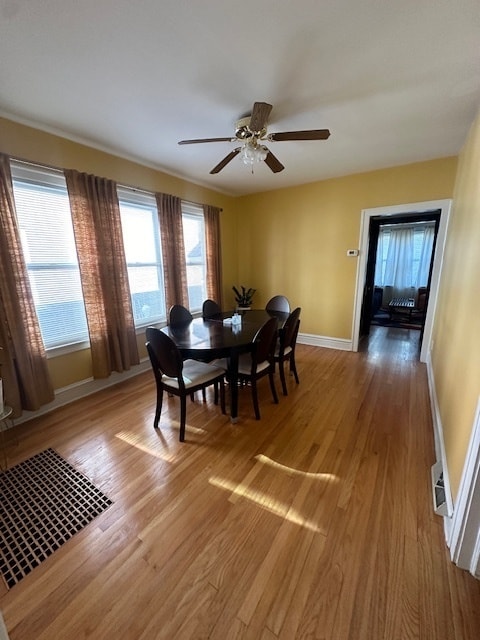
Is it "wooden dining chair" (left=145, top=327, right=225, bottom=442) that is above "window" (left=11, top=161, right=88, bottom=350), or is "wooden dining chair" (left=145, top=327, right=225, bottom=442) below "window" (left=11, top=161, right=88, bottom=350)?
below

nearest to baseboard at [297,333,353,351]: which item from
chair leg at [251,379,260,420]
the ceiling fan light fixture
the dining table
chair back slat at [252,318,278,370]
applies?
the dining table

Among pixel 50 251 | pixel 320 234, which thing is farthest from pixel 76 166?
pixel 320 234

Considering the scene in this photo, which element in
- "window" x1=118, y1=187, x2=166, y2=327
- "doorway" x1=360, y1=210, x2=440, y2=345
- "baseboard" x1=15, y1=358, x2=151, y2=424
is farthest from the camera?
"doorway" x1=360, y1=210, x2=440, y2=345

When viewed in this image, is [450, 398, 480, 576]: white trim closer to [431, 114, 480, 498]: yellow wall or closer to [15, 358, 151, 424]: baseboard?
[431, 114, 480, 498]: yellow wall

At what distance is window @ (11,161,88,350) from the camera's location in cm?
223

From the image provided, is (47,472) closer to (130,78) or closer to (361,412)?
(361,412)

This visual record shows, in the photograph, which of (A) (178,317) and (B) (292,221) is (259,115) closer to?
(A) (178,317)

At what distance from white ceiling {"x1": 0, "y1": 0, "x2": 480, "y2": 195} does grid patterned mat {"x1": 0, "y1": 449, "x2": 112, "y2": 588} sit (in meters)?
2.60

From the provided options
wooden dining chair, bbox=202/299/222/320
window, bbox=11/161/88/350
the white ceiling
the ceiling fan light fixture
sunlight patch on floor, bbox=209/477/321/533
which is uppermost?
the white ceiling

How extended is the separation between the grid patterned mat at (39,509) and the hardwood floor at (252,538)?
73mm

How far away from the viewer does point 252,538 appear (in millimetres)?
1298

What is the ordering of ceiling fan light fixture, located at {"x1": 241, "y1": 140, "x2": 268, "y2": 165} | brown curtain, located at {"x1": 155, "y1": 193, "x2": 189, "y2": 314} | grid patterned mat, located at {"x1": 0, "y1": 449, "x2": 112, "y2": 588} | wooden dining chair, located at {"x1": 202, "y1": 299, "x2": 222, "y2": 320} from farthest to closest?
brown curtain, located at {"x1": 155, "y1": 193, "x2": 189, "y2": 314}, wooden dining chair, located at {"x1": 202, "y1": 299, "x2": 222, "y2": 320}, ceiling fan light fixture, located at {"x1": 241, "y1": 140, "x2": 268, "y2": 165}, grid patterned mat, located at {"x1": 0, "y1": 449, "x2": 112, "y2": 588}

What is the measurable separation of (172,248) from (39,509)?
9.54ft

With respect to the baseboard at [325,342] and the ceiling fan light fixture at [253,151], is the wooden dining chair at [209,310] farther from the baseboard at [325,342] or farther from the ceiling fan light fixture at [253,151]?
the baseboard at [325,342]
